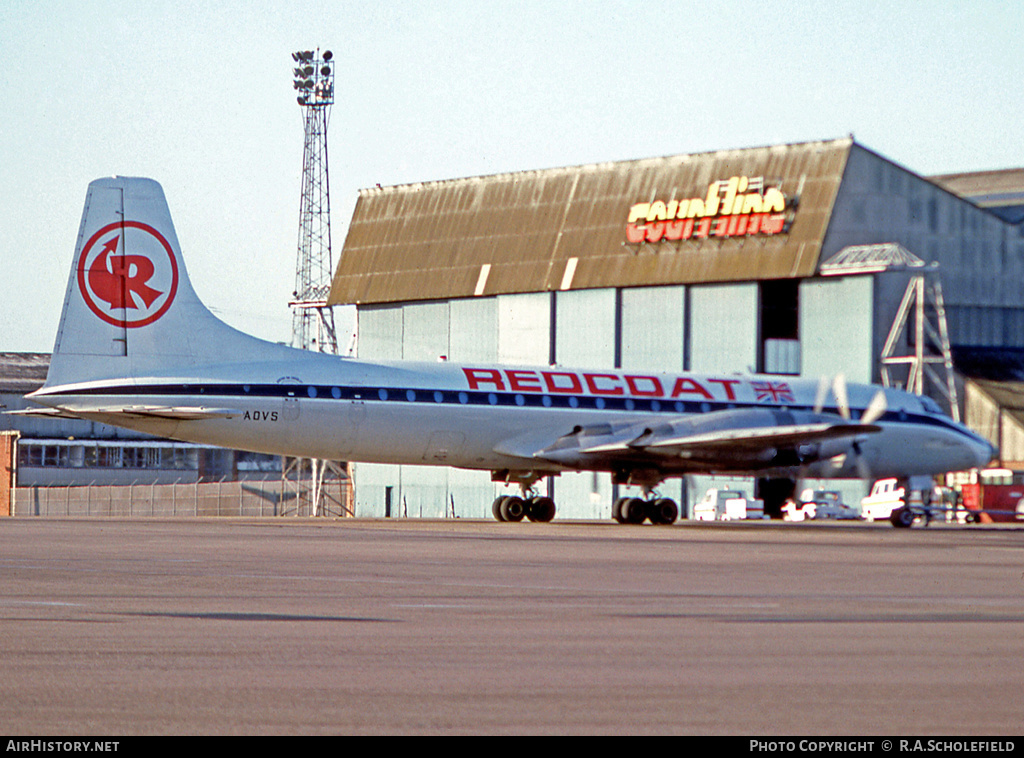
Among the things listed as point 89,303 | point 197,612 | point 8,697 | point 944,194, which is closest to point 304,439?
point 89,303

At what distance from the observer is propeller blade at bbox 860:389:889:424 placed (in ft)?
133

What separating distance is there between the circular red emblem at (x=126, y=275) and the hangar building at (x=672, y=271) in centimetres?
3045

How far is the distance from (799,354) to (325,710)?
5859 cm

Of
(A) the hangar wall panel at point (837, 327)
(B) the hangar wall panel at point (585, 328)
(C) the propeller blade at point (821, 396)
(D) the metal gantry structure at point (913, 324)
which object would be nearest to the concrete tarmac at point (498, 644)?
(C) the propeller blade at point (821, 396)

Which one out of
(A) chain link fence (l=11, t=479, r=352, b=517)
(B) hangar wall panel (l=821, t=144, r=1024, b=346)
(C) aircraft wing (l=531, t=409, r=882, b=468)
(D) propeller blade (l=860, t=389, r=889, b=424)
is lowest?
(A) chain link fence (l=11, t=479, r=352, b=517)

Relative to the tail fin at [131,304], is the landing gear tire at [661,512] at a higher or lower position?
lower

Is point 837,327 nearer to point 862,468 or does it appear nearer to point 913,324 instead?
point 913,324

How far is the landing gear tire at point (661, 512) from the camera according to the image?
3866cm

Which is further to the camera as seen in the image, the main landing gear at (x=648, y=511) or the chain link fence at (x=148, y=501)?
the chain link fence at (x=148, y=501)

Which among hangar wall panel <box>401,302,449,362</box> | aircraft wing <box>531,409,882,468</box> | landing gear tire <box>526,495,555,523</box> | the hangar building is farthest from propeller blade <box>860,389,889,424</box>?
hangar wall panel <box>401,302,449,362</box>

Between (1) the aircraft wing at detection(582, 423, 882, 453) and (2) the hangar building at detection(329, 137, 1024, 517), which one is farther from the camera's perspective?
(2) the hangar building at detection(329, 137, 1024, 517)

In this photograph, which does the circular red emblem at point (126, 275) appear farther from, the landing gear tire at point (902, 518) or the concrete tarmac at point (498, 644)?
the landing gear tire at point (902, 518)

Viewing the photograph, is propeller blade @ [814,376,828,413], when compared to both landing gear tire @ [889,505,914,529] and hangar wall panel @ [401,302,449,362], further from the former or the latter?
hangar wall panel @ [401,302,449,362]

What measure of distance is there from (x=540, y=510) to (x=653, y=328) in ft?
97.3
